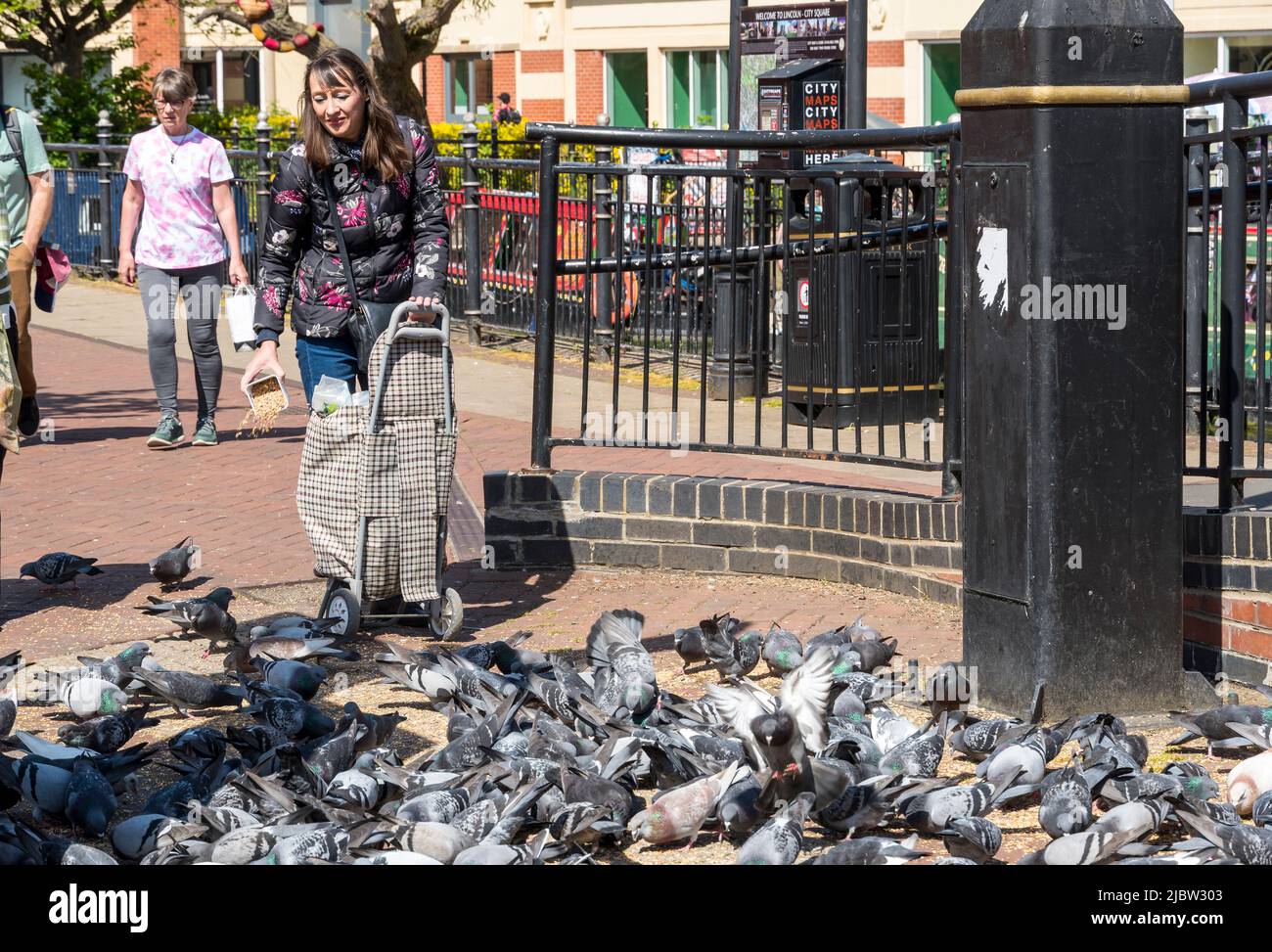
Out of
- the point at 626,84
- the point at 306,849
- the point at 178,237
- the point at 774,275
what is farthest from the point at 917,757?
the point at 626,84

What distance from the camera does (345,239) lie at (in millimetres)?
6242

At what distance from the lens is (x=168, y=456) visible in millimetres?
9648

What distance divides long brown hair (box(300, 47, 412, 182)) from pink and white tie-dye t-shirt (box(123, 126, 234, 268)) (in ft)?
12.2

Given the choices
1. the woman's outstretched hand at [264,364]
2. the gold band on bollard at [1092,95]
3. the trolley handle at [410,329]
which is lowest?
the woman's outstretched hand at [264,364]

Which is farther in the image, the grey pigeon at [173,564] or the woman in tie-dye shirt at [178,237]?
the woman in tie-dye shirt at [178,237]

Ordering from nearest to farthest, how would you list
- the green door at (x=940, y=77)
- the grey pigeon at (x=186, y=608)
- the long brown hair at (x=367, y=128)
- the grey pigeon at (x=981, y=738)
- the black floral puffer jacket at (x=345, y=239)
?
the grey pigeon at (x=981, y=738) → the grey pigeon at (x=186, y=608) → the long brown hair at (x=367, y=128) → the black floral puffer jacket at (x=345, y=239) → the green door at (x=940, y=77)

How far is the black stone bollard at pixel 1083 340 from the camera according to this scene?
194 inches

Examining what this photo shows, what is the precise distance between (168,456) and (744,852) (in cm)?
648

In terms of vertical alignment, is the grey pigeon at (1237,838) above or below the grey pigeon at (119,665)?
below

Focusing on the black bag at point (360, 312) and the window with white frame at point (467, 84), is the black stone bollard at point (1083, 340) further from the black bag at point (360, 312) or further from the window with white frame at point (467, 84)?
the window with white frame at point (467, 84)

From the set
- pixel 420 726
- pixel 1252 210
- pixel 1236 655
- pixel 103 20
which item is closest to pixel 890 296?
pixel 1252 210

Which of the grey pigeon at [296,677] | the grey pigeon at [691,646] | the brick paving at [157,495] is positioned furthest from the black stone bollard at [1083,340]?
the brick paving at [157,495]

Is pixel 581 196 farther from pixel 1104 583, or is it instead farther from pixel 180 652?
pixel 1104 583

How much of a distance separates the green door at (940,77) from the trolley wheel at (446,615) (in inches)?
711
